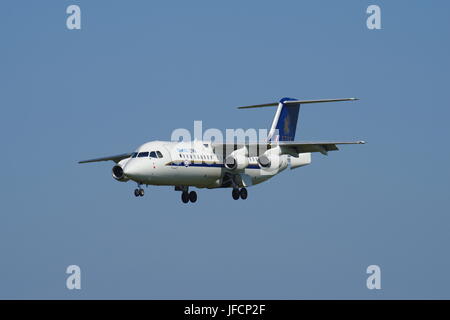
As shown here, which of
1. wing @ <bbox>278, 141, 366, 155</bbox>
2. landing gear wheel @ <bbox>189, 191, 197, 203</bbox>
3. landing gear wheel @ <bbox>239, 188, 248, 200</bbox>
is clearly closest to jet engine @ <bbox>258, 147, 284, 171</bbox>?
wing @ <bbox>278, 141, 366, 155</bbox>

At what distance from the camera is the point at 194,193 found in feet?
142

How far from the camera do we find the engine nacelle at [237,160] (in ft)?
138

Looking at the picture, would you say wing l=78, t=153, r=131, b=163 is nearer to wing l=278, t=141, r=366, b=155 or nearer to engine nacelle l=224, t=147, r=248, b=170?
engine nacelle l=224, t=147, r=248, b=170

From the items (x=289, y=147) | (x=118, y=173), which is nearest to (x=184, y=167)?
(x=118, y=173)

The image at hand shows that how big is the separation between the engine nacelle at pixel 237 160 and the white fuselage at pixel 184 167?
233 millimetres

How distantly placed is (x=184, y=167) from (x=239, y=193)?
12.8ft

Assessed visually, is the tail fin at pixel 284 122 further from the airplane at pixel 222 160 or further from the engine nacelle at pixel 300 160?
the engine nacelle at pixel 300 160

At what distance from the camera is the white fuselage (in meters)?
38.8

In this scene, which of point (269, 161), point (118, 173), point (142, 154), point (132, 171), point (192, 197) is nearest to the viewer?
point (132, 171)

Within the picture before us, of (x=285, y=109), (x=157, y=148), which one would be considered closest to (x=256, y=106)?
(x=285, y=109)

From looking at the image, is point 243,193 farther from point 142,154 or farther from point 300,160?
point 142,154

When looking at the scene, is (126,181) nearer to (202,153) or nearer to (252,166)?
(202,153)

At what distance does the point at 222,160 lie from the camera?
42406mm

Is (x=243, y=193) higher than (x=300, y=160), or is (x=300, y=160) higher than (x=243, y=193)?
(x=300, y=160)
